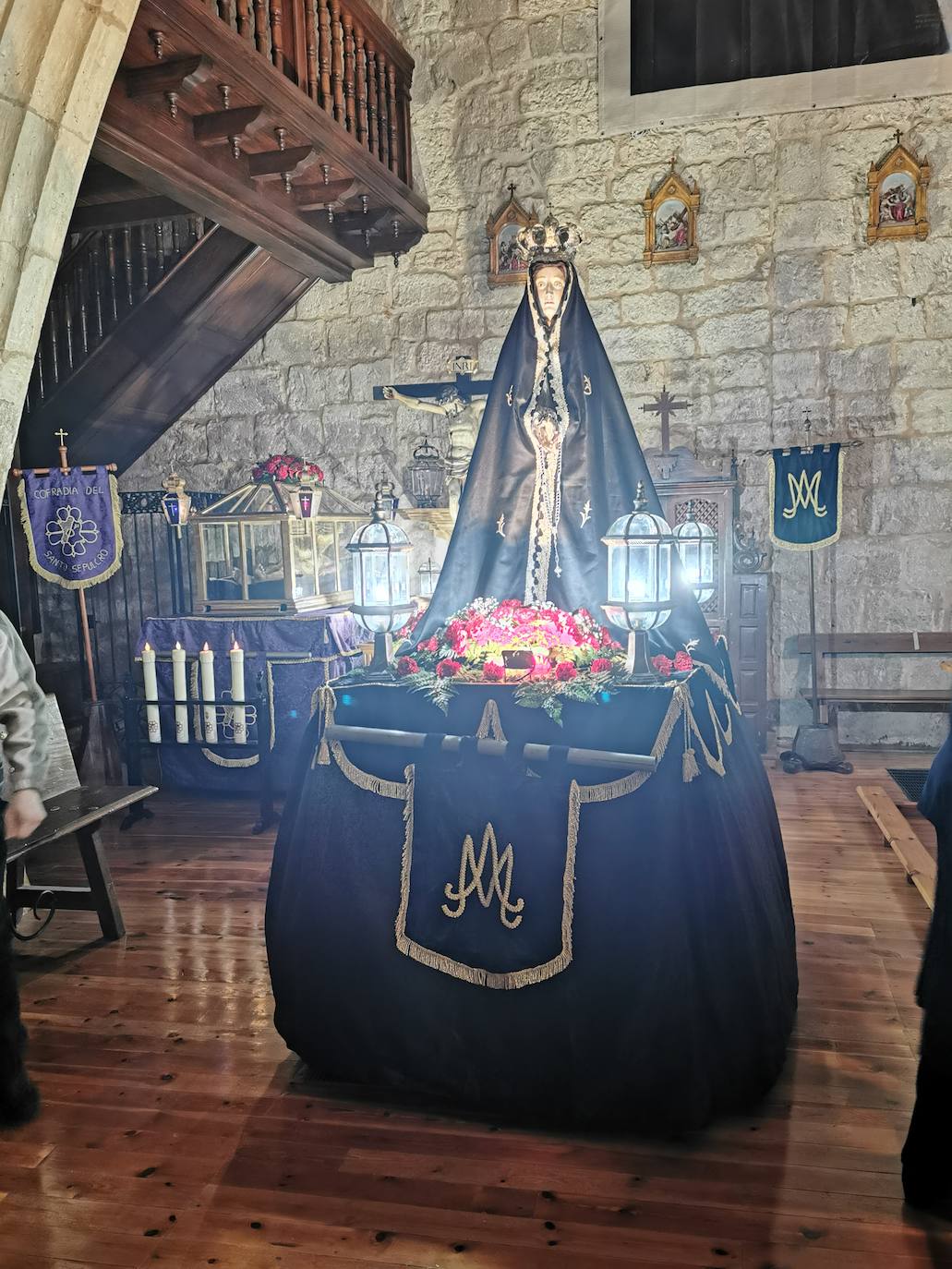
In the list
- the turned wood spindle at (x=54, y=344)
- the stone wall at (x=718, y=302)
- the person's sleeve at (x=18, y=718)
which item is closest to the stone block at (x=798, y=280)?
the stone wall at (x=718, y=302)

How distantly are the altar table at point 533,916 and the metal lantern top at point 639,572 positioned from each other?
0.72ft

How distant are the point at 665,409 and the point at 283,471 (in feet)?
8.35

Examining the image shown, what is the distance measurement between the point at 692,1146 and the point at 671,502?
4.83 metres

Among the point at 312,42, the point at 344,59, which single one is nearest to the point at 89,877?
the point at 312,42

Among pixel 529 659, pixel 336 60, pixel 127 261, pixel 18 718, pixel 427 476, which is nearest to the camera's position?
pixel 18 718

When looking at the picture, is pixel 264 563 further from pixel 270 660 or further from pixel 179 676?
pixel 179 676

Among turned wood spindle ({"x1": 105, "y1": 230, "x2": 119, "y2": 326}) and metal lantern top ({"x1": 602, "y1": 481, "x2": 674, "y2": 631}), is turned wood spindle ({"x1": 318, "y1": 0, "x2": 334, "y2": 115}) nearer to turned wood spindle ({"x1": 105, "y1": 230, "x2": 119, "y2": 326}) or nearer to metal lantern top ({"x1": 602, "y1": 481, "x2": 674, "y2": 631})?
turned wood spindle ({"x1": 105, "y1": 230, "x2": 119, "y2": 326})

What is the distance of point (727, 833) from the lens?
2.73 m

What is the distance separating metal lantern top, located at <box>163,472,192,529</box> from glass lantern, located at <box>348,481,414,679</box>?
3.06 meters

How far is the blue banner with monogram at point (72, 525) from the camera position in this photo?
570cm

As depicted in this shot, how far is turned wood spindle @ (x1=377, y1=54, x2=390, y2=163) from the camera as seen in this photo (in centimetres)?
645

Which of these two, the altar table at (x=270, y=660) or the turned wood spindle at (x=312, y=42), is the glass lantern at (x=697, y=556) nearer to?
the altar table at (x=270, y=660)

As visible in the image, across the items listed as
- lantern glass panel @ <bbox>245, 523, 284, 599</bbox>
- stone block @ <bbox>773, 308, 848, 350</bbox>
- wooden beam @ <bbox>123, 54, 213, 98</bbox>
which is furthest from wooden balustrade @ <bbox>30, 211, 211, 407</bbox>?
stone block @ <bbox>773, 308, 848, 350</bbox>

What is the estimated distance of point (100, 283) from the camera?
6.43 meters
